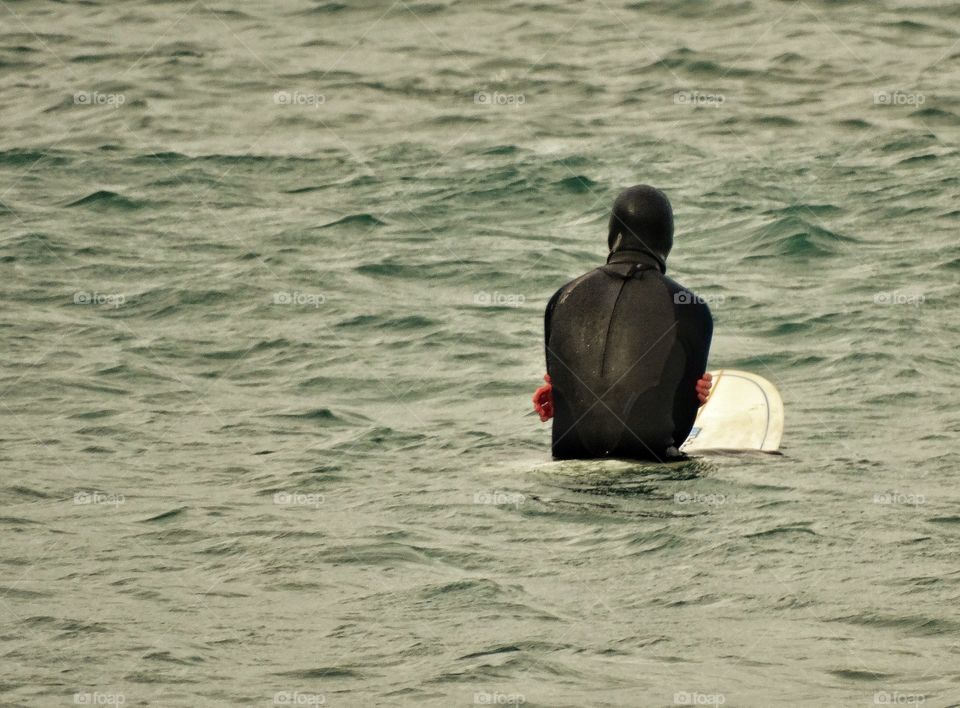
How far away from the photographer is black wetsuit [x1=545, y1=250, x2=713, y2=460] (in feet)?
27.1

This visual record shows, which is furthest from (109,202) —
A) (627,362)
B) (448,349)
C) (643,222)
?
(627,362)

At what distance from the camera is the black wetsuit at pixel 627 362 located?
27.1 feet

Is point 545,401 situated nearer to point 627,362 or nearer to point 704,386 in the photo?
point 627,362

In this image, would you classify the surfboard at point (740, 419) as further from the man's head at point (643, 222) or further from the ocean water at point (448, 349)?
the man's head at point (643, 222)

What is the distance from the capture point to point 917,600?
6695mm

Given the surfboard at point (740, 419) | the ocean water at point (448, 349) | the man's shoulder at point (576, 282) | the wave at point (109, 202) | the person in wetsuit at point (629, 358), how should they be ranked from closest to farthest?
1. the ocean water at point (448, 349)
2. the person in wetsuit at point (629, 358)
3. the man's shoulder at point (576, 282)
4. the surfboard at point (740, 419)
5. the wave at point (109, 202)

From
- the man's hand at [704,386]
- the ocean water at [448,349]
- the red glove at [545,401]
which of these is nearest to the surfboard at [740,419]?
the ocean water at [448,349]

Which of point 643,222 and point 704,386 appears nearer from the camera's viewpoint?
point 704,386

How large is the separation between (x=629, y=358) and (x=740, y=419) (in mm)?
1352

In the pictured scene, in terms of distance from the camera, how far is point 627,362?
27.1 feet

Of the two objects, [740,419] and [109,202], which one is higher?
[740,419]

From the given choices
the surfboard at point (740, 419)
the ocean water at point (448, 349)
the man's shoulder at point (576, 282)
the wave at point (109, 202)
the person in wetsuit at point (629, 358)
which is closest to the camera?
the ocean water at point (448, 349)

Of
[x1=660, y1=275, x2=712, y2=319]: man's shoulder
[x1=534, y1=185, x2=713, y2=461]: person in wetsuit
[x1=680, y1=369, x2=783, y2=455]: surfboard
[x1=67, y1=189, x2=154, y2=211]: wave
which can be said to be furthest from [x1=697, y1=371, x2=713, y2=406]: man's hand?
[x1=67, y1=189, x2=154, y2=211]: wave

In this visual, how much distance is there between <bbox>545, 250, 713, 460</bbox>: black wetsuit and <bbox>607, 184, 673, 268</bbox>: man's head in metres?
0.15
